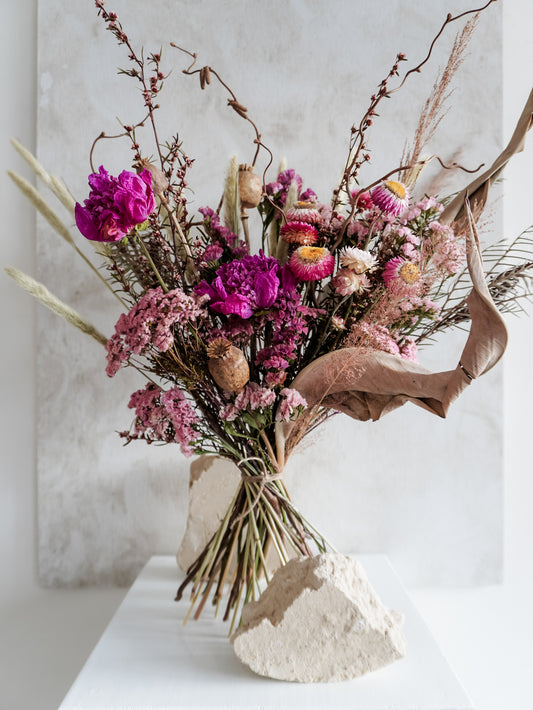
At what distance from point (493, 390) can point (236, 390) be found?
66 cm

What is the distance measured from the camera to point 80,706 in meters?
0.76

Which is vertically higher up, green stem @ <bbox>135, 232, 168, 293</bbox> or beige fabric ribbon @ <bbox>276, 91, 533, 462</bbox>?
green stem @ <bbox>135, 232, 168, 293</bbox>

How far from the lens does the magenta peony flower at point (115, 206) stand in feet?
2.49

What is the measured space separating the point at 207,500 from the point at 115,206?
1.94 ft

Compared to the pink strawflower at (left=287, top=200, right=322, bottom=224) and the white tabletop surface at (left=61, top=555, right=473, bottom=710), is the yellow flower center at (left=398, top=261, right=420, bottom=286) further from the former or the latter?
the white tabletop surface at (left=61, top=555, right=473, bottom=710)

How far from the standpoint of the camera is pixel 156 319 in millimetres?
808

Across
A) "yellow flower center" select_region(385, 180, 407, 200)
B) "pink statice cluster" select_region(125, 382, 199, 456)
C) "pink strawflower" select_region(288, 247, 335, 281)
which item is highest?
"yellow flower center" select_region(385, 180, 407, 200)

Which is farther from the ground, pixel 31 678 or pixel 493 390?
pixel 493 390

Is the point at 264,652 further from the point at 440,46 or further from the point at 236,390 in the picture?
the point at 440,46

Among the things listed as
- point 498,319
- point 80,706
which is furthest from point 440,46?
point 80,706

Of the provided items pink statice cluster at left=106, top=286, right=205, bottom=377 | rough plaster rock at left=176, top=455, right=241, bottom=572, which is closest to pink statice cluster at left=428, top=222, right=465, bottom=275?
pink statice cluster at left=106, top=286, right=205, bottom=377

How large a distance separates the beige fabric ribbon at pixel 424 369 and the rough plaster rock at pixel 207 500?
8.3 inches

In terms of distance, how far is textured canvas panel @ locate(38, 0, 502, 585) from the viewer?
1247 millimetres

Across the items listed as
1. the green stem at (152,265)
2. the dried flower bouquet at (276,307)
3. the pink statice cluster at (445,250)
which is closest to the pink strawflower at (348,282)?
the dried flower bouquet at (276,307)
